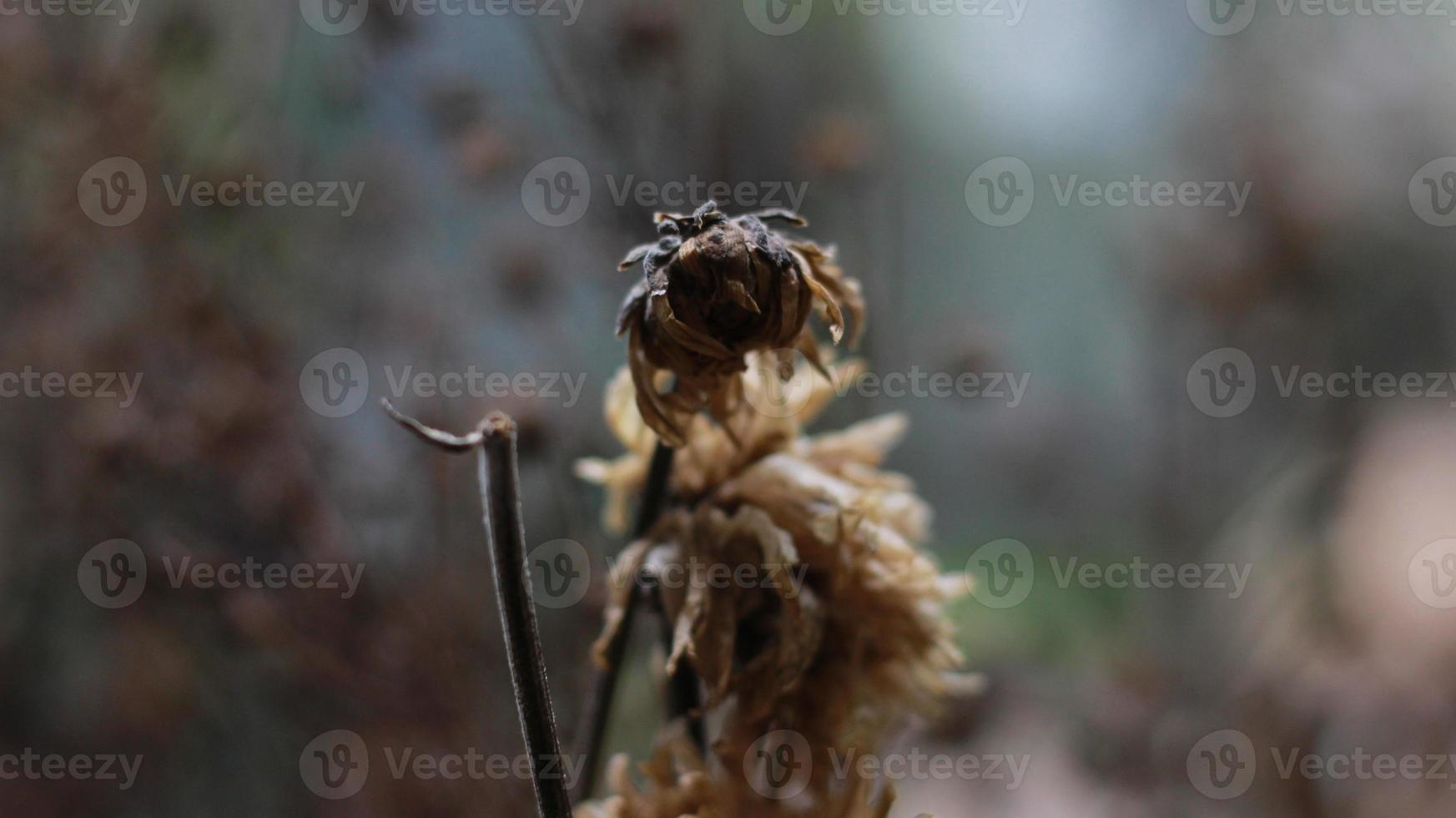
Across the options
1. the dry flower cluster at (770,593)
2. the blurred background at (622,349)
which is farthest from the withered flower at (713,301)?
the blurred background at (622,349)

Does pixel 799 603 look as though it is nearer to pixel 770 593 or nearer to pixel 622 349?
pixel 770 593

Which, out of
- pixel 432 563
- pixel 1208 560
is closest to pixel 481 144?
pixel 432 563

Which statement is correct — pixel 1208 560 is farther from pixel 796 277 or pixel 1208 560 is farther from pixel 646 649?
pixel 796 277

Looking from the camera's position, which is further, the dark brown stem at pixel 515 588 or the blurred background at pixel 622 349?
the blurred background at pixel 622 349

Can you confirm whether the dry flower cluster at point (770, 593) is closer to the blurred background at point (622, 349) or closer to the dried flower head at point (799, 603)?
the dried flower head at point (799, 603)

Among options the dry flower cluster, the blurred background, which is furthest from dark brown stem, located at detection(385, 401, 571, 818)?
the blurred background

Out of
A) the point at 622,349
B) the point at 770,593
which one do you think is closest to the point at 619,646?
the point at 770,593
